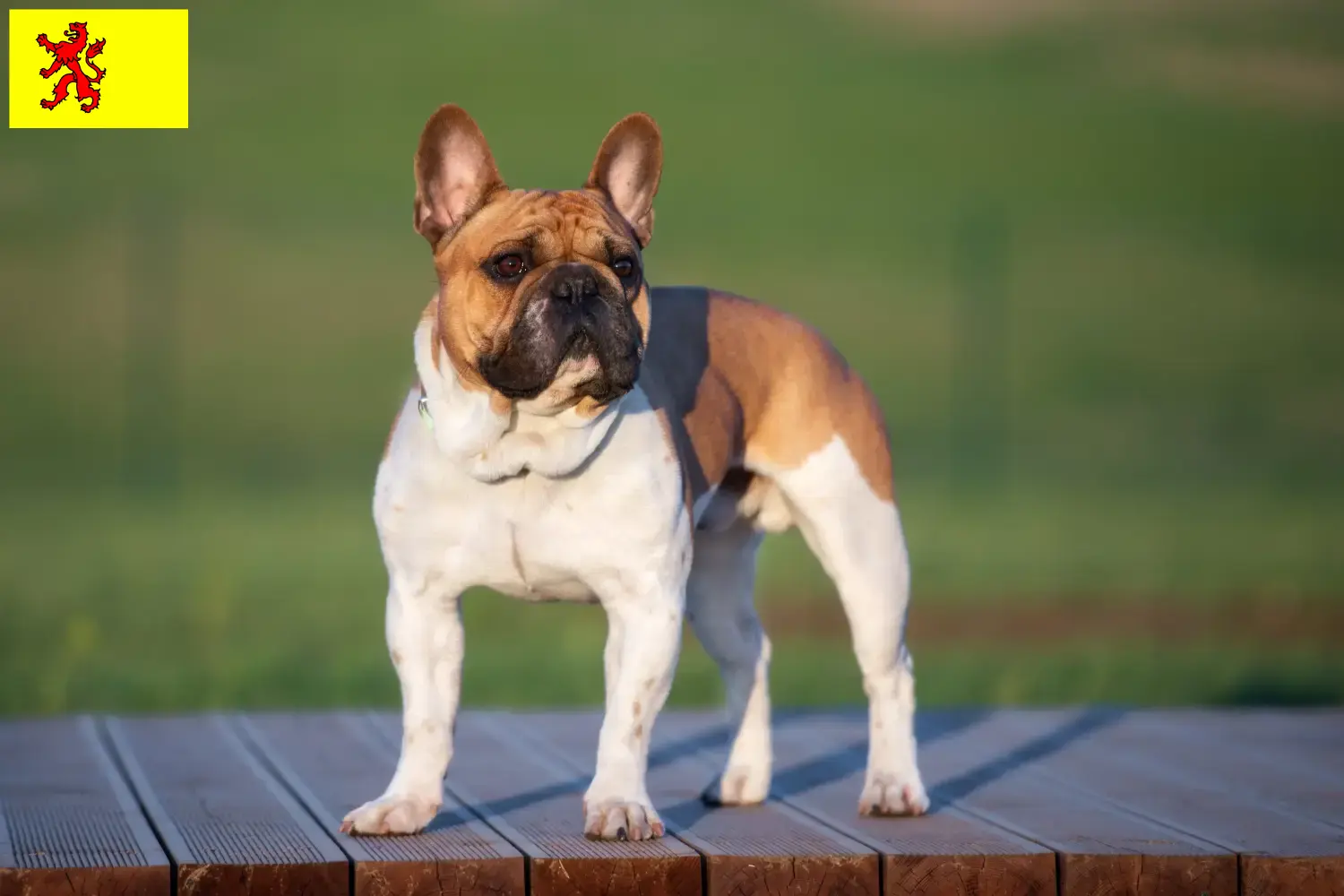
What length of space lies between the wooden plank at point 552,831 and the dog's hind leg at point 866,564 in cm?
76

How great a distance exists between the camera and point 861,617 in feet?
17.0

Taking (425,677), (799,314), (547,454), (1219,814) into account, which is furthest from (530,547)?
(799,314)

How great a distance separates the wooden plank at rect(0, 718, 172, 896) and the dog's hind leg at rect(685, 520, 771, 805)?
141 cm

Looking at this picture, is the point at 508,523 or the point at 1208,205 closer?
→ the point at 508,523

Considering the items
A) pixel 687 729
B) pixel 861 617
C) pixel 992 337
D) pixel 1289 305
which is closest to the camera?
pixel 861 617

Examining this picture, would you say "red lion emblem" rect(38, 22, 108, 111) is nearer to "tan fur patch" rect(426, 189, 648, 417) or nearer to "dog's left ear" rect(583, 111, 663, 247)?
"dog's left ear" rect(583, 111, 663, 247)

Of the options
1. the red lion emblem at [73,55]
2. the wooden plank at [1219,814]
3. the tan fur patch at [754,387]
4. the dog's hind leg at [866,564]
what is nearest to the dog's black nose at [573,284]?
the tan fur patch at [754,387]

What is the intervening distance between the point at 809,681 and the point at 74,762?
4.09m

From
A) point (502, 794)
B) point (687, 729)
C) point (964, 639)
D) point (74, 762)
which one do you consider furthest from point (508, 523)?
point (964, 639)

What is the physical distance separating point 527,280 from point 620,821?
1.11 meters

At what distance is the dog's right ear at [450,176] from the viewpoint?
4676mm

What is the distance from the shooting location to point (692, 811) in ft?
16.5

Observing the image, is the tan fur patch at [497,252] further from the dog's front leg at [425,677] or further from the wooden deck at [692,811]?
the wooden deck at [692,811]

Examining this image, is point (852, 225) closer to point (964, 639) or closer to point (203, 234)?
point (203, 234)
